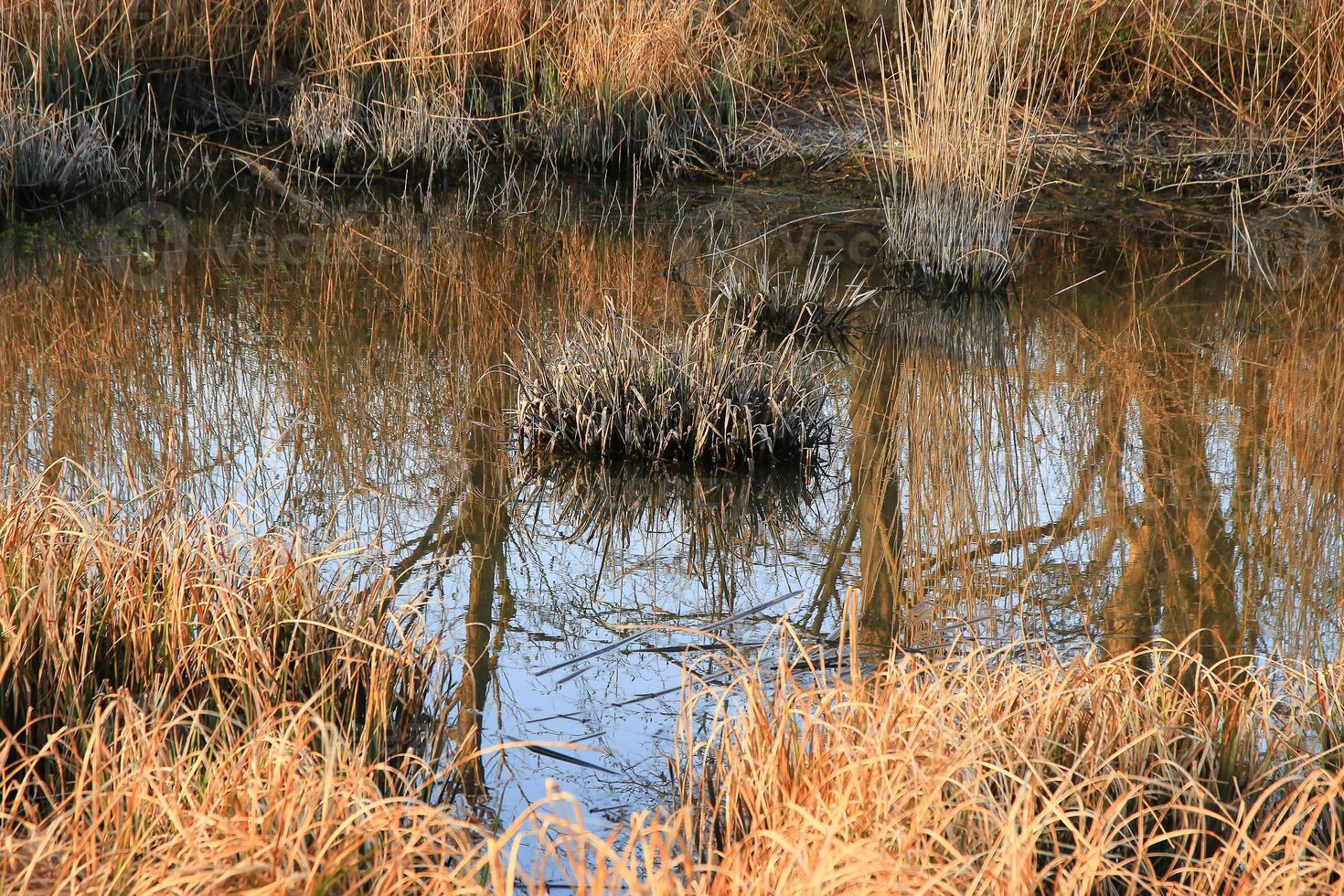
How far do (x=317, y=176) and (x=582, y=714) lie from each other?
289 inches

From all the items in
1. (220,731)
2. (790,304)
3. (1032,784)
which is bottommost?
(220,731)

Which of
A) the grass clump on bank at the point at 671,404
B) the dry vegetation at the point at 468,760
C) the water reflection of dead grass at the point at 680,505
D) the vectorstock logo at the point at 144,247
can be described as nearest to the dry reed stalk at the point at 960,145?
the grass clump on bank at the point at 671,404

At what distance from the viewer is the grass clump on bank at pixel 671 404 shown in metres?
4.68

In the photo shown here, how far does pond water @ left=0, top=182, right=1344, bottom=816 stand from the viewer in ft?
11.6

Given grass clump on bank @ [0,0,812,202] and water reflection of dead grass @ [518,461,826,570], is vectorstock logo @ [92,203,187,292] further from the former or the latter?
water reflection of dead grass @ [518,461,826,570]

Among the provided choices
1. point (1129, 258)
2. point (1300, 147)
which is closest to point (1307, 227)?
point (1300, 147)

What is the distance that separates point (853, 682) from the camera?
2.41 m

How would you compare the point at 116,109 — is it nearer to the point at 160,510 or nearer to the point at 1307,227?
the point at 160,510

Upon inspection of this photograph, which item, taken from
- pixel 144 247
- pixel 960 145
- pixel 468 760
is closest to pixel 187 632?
pixel 468 760

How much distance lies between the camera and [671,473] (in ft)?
15.5

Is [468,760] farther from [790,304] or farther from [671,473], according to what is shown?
[790,304]

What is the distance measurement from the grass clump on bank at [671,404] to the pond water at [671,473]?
14 cm

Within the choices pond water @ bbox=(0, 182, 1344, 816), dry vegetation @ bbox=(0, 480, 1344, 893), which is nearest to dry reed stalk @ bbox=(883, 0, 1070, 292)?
pond water @ bbox=(0, 182, 1344, 816)

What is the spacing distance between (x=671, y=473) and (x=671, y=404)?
0.23 m
